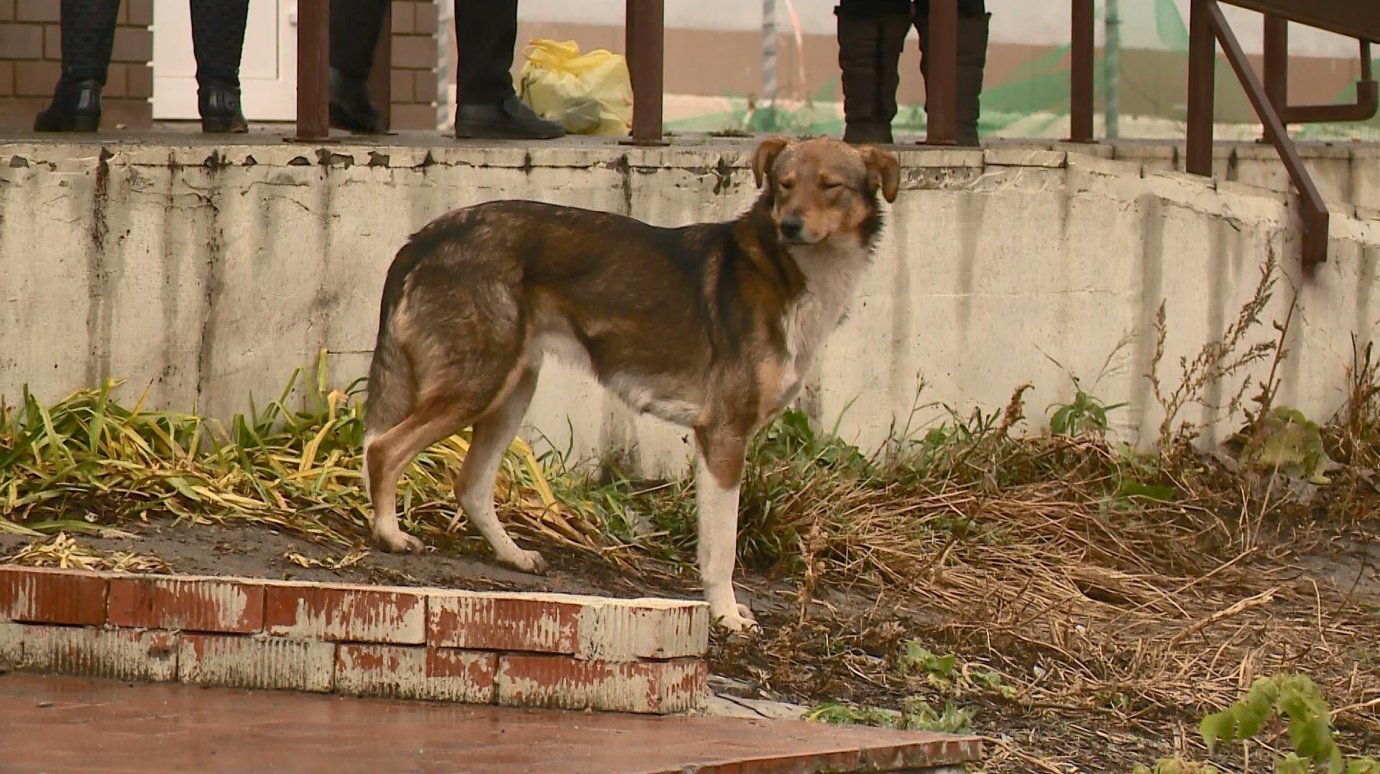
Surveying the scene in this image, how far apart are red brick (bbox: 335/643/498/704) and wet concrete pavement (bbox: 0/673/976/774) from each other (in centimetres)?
5

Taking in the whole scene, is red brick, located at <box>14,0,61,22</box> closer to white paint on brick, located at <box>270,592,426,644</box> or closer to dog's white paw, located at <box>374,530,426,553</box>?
dog's white paw, located at <box>374,530,426,553</box>

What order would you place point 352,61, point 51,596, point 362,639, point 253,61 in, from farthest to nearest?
1. point 253,61
2. point 352,61
3. point 51,596
4. point 362,639

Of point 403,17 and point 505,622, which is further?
point 403,17

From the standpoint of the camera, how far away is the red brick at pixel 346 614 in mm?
4902

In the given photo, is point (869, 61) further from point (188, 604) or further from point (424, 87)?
point (188, 604)

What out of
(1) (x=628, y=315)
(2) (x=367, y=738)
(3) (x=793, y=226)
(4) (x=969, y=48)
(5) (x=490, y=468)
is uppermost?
Answer: (4) (x=969, y=48)

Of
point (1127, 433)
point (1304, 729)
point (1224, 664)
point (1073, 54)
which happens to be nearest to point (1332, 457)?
point (1127, 433)

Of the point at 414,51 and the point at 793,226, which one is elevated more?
the point at 414,51

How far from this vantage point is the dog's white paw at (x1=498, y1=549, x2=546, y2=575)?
674cm

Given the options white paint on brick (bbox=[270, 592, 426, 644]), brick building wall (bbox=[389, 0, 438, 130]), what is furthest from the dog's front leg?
brick building wall (bbox=[389, 0, 438, 130])

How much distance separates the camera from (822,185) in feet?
21.2

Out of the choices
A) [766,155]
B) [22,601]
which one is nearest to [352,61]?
[766,155]

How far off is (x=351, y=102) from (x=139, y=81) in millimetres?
2545

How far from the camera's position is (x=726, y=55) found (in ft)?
59.3
